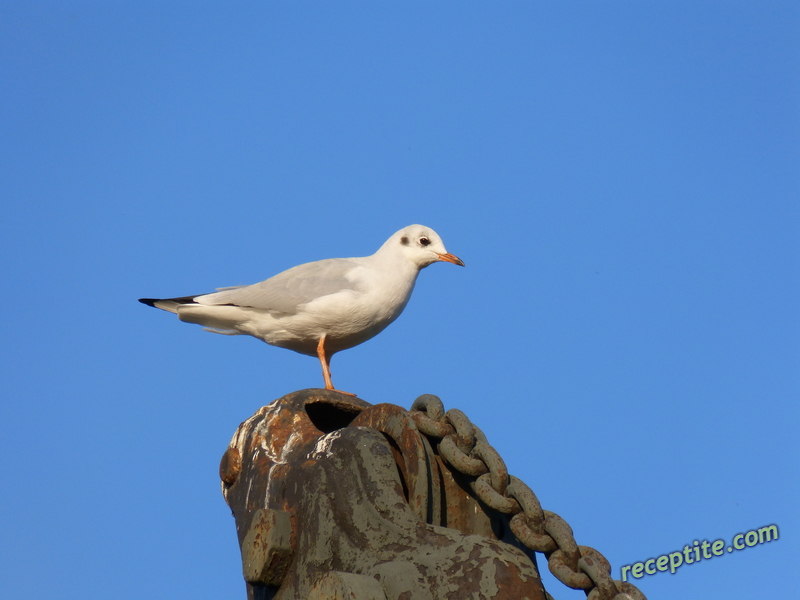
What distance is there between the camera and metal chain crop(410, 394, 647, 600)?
222cm

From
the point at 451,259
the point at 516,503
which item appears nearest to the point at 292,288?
the point at 451,259

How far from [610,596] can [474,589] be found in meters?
0.34

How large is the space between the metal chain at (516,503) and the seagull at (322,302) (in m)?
3.26

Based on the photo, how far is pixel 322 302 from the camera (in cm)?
627

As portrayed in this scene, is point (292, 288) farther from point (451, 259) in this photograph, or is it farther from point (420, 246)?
point (451, 259)

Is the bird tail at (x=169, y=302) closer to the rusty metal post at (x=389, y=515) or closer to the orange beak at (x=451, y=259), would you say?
the orange beak at (x=451, y=259)

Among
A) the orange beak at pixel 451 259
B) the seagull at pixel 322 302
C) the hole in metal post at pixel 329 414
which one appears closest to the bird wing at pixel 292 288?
the seagull at pixel 322 302

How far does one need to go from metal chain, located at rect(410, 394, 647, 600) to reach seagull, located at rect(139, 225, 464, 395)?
3264mm

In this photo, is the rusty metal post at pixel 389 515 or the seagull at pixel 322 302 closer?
the rusty metal post at pixel 389 515

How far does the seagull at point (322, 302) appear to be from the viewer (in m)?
6.33

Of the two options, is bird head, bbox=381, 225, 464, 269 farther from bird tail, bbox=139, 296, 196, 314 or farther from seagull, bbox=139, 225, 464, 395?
bird tail, bbox=139, 296, 196, 314

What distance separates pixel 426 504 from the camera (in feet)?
9.21

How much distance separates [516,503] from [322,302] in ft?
12.8

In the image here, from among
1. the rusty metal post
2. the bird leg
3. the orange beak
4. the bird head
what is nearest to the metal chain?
the rusty metal post
